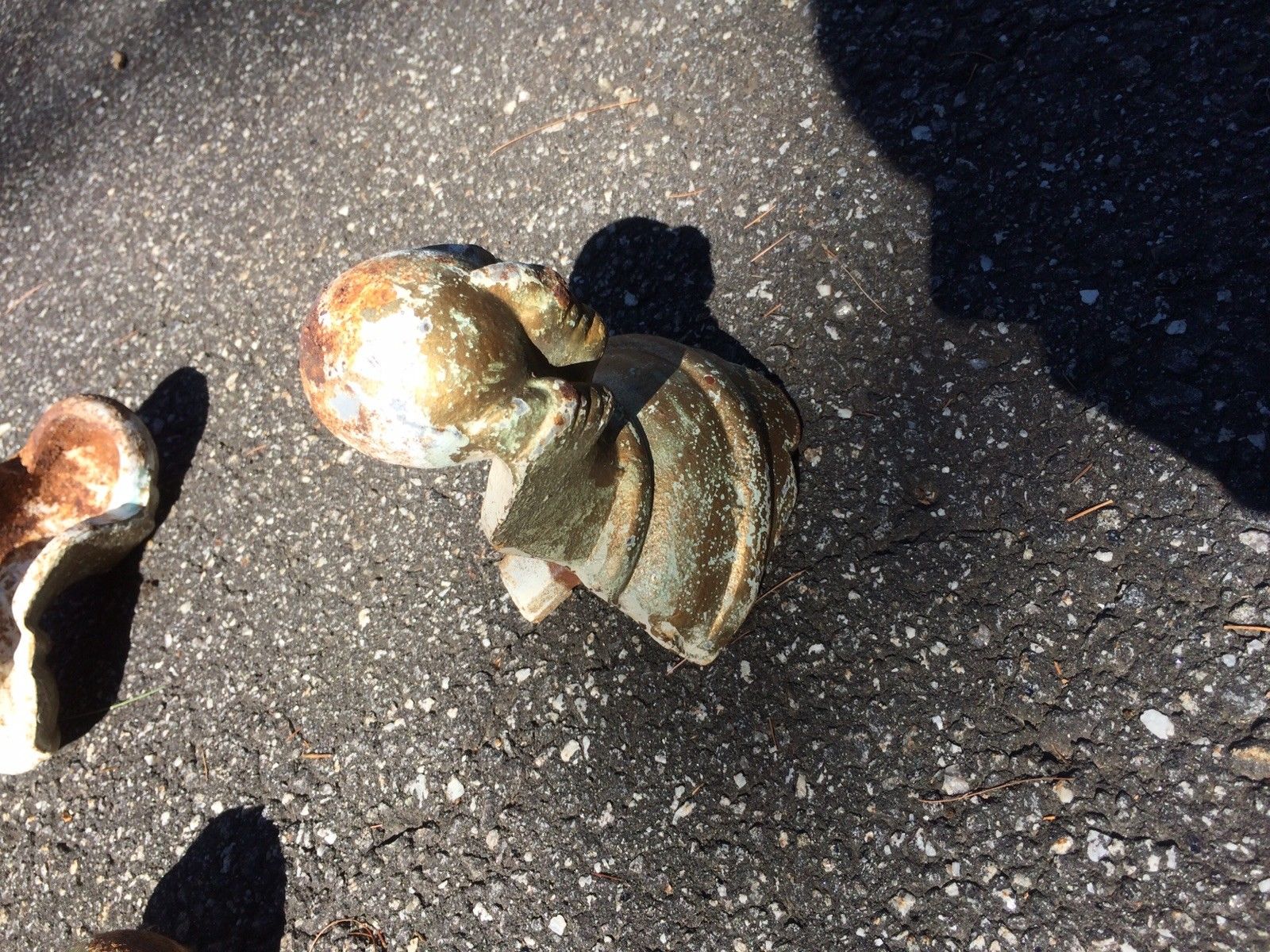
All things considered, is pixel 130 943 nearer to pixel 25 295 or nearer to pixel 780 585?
pixel 780 585

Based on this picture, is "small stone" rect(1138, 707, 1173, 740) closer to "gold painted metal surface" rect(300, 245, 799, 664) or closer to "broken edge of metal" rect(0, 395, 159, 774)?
"gold painted metal surface" rect(300, 245, 799, 664)

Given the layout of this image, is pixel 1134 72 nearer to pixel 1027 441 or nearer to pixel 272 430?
pixel 1027 441

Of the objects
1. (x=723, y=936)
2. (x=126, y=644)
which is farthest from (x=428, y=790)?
(x=126, y=644)

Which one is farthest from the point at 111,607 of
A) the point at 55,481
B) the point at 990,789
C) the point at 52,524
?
the point at 990,789

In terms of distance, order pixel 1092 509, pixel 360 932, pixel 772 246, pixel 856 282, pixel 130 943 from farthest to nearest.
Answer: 1. pixel 772 246
2. pixel 856 282
3. pixel 360 932
4. pixel 130 943
5. pixel 1092 509

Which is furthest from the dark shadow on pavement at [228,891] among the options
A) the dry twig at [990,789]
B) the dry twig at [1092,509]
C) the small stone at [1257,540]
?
the small stone at [1257,540]

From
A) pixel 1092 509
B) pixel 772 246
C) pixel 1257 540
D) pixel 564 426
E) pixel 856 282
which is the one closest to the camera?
pixel 564 426

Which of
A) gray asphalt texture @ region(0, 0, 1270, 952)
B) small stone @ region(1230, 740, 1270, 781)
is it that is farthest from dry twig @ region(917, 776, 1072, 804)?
small stone @ region(1230, 740, 1270, 781)

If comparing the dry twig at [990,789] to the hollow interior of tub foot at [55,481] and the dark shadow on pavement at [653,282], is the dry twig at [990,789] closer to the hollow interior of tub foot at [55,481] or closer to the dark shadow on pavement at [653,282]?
the dark shadow on pavement at [653,282]
